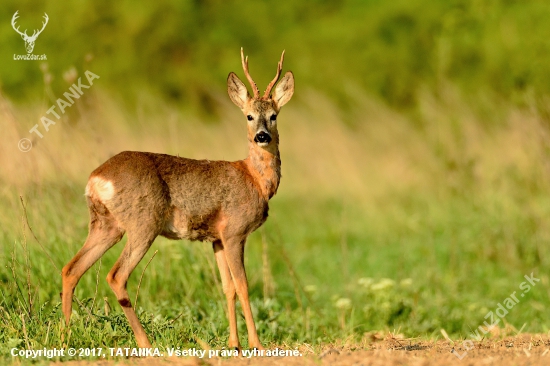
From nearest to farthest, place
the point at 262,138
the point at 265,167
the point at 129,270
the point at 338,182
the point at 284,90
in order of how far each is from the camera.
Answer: the point at 129,270 → the point at 262,138 → the point at 265,167 → the point at 284,90 → the point at 338,182

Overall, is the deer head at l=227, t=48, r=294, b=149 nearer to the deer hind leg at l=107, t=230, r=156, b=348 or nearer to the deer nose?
the deer nose

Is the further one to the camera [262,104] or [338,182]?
[338,182]

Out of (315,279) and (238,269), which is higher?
(238,269)

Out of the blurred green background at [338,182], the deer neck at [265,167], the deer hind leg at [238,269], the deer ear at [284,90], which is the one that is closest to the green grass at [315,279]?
the blurred green background at [338,182]

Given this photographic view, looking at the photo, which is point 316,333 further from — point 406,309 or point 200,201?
point 200,201

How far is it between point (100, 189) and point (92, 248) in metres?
0.40

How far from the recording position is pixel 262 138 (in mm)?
6082

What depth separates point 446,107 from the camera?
13.3m

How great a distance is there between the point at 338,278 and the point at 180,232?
4993 millimetres

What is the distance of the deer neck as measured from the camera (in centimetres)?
620

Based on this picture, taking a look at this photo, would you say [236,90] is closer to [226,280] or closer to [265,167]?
[265,167]

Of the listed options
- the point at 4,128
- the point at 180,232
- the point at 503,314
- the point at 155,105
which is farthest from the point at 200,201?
the point at 155,105

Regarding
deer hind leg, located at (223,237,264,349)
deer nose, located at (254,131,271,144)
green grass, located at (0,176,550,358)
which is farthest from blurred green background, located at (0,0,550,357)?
deer nose, located at (254,131,271,144)

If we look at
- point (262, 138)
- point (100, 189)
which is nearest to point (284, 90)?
point (262, 138)
